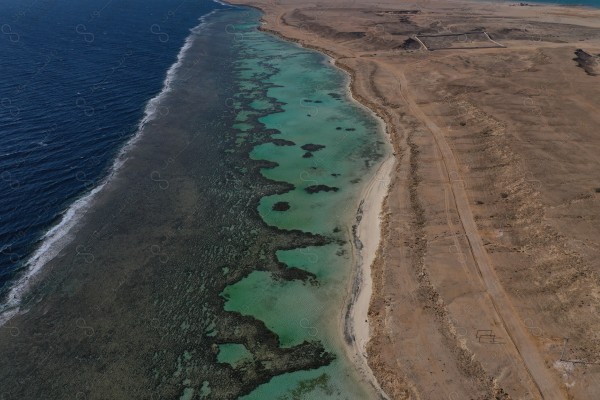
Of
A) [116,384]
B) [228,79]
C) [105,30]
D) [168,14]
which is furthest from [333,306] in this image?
[168,14]

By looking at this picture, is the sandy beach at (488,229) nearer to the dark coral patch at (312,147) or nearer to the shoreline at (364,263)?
the shoreline at (364,263)

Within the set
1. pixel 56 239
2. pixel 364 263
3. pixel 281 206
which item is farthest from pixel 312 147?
pixel 56 239

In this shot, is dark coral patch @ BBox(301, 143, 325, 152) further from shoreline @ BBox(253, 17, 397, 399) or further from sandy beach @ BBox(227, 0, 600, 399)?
sandy beach @ BBox(227, 0, 600, 399)

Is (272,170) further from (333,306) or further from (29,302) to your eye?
(29,302)

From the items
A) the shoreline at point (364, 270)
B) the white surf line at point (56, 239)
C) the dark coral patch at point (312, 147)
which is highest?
the dark coral patch at point (312, 147)

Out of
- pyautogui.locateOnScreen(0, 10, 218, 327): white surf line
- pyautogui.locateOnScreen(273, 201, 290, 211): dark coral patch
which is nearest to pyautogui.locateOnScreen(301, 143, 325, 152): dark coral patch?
pyautogui.locateOnScreen(273, 201, 290, 211): dark coral patch

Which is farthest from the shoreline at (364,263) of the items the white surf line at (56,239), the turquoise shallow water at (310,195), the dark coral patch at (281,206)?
the white surf line at (56,239)

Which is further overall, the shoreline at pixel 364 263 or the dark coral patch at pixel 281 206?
the dark coral patch at pixel 281 206
